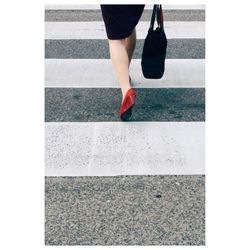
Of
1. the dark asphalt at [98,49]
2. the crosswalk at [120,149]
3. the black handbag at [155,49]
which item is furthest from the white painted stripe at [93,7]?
the black handbag at [155,49]

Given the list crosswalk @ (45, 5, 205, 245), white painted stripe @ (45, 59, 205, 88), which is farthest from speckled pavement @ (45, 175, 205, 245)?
white painted stripe @ (45, 59, 205, 88)

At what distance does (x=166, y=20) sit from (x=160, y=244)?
4354 mm

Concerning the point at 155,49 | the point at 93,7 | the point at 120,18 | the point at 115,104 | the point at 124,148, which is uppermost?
the point at 120,18

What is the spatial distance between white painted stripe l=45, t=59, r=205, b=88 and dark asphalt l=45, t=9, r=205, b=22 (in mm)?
1511

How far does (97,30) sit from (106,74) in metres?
1.41

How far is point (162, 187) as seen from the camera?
3.60 m

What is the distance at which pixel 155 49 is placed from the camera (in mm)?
4590

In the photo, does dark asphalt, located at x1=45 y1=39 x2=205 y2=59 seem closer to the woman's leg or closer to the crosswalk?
the crosswalk

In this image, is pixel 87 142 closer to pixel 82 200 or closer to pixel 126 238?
pixel 82 200

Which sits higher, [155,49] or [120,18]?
[120,18]

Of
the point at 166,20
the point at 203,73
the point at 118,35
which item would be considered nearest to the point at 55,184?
the point at 118,35

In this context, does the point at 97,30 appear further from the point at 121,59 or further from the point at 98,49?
the point at 121,59

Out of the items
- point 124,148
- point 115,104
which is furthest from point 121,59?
point 124,148

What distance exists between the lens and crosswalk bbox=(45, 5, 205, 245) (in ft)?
10.7
